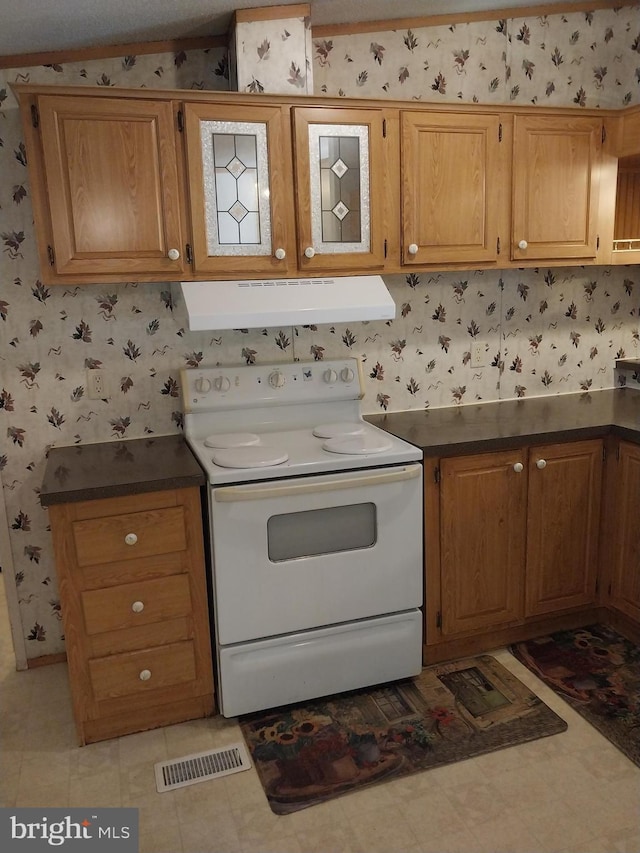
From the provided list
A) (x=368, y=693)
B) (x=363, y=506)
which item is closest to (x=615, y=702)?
(x=368, y=693)

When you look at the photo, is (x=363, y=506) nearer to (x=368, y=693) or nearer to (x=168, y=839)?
(x=368, y=693)

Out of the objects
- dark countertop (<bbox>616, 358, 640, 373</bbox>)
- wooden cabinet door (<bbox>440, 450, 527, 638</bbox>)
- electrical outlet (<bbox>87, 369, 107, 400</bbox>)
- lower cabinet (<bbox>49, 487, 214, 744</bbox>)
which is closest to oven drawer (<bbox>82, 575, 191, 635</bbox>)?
lower cabinet (<bbox>49, 487, 214, 744</bbox>)

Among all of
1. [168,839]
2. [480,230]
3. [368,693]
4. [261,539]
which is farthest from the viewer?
[480,230]

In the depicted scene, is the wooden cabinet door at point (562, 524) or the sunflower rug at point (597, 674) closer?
the sunflower rug at point (597, 674)

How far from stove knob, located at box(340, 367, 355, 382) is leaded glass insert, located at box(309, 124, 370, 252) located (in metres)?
0.51

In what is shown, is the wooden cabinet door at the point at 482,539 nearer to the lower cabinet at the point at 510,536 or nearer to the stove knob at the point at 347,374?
the lower cabinet at the point at 510,536

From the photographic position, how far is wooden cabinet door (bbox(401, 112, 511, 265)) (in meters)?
2.56

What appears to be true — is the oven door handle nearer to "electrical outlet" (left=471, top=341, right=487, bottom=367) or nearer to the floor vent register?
the floor vent register

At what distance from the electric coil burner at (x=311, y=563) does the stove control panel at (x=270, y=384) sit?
0.18m

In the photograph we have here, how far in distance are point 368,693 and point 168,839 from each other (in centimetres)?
88

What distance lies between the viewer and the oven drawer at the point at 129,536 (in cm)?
212

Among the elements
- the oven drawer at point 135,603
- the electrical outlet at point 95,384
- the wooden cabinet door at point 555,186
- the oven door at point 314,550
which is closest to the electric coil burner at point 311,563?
the oven door at point 314,550

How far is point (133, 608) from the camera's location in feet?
7.27

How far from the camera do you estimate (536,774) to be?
6.78 ft
